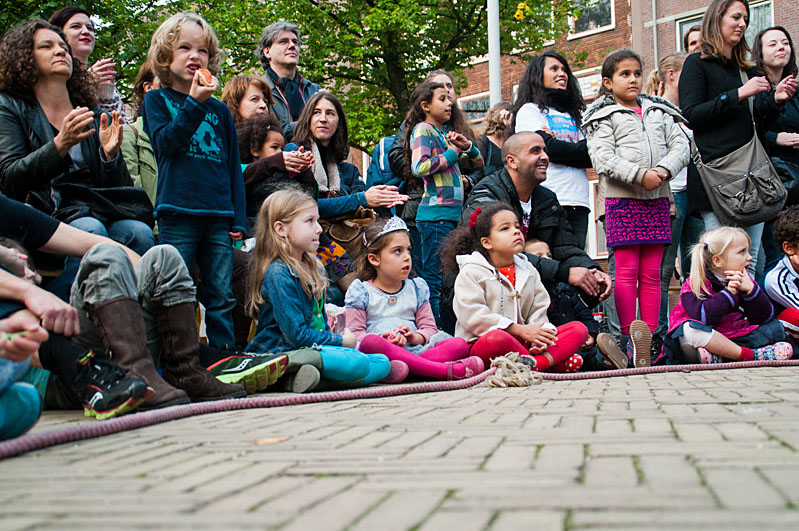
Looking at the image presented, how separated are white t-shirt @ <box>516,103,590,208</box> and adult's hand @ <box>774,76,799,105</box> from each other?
158 centimetres

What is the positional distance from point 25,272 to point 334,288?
292cm

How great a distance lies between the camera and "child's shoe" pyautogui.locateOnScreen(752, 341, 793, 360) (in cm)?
579

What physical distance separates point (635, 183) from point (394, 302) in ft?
6.75

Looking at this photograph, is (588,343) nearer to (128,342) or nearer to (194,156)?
(194,156)

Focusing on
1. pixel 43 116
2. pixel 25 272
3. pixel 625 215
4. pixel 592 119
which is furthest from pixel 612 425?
pixel 592 119

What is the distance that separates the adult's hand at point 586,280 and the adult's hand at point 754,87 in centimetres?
194

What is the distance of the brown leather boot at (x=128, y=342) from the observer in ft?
10.3

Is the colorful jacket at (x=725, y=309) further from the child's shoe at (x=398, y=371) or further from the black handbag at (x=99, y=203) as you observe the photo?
the black handbag at (x=99, y=203)

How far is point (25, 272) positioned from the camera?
10.3 feet

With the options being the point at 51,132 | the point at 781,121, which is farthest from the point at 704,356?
the point at 51,132

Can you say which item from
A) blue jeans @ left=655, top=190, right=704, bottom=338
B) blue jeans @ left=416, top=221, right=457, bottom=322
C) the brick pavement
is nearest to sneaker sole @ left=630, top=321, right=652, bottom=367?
blue jeans @ left=655, top=190, right=704, bottom=338

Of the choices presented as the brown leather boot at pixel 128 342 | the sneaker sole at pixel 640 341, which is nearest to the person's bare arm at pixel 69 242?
the brown leather boot at pixel 128 342

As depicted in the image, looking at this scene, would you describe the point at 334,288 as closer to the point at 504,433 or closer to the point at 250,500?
the point at 504,433

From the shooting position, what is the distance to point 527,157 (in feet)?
20.2
